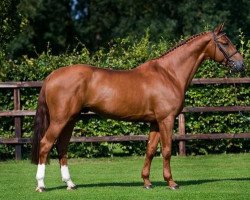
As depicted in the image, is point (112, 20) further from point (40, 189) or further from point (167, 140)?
point (40, 189)

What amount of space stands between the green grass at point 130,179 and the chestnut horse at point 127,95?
45 centimetres

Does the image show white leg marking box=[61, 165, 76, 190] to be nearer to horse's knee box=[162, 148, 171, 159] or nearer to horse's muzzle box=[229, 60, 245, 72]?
horse's knee box=[162, 148, 171, 159]

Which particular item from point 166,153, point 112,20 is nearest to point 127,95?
point 166,153

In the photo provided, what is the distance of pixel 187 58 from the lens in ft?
37.1

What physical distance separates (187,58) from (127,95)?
116cm

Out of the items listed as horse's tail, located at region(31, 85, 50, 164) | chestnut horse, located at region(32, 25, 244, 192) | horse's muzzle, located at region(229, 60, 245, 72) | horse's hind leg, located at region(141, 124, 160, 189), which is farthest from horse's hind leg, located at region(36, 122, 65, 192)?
horse's muzzle, located at region(229, 60, 245, 72)

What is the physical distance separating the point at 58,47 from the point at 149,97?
3173 cm

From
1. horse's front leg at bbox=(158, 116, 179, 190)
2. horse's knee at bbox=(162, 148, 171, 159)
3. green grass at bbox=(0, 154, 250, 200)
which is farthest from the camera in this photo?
horse's knee at bbox=(162, 148, 171, 159)

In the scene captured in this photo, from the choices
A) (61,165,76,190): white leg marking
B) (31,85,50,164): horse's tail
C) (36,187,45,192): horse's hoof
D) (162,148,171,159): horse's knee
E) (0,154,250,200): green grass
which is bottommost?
(0,154,250,200): green grass

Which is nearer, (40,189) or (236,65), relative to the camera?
(40,189)

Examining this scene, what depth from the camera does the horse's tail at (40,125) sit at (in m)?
10.9

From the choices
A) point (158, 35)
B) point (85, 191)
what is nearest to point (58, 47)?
point (158, 35)

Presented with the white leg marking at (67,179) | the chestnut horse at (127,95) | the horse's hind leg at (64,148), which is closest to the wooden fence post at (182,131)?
the chestnut horse at (127,95)

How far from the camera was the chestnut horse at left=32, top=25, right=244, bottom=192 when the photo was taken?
10.7 m
